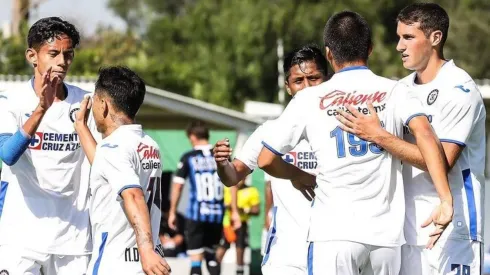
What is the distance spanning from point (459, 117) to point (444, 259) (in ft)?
2.81

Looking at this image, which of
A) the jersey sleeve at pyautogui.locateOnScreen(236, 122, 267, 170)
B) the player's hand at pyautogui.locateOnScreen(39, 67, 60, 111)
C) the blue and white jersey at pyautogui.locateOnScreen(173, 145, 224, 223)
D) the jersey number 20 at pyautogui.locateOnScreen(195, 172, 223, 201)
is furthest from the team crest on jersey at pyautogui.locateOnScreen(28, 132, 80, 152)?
the jersey number 20 at pyautogui.locateOnScreen(195, 172, 223, 201)

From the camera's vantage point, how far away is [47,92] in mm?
7254

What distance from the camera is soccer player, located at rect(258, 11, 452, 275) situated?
21.3 ft

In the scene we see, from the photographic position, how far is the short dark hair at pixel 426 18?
689 centimetres

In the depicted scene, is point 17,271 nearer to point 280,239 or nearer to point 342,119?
point 280,239

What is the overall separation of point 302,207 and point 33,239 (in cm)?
198

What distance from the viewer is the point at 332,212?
6.57 m

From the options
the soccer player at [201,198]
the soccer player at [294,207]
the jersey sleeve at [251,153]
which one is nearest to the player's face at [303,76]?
the soccer player at [294,207]

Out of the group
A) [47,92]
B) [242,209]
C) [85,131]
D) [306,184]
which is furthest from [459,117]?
[242,209]

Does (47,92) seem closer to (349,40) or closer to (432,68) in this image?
(349,40)

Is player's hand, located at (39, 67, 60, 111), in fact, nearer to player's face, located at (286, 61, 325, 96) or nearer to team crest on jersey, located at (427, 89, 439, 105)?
player's face, located at (286, 61, 325, 96)

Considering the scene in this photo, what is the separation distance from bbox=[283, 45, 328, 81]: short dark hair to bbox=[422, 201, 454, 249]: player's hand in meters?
2.42

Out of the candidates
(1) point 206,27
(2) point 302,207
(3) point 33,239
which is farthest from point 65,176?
(1) point 206,27

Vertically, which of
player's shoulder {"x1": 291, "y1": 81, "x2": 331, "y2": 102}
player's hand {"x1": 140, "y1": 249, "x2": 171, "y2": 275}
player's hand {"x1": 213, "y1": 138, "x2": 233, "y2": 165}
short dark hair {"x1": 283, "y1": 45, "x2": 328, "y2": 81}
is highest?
short dark hair {"x1": 283, "y1": 45, "x2": 328, "y2": 81}
